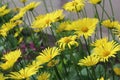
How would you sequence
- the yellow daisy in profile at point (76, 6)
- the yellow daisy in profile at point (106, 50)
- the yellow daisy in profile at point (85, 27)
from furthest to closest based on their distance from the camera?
the yellow daisy in profile at point (76, 6)
the yellow daisy in profile at point (85, 27)
the yellow daisy in profile at point (106, 50)

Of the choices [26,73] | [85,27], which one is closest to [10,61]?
[26,73]

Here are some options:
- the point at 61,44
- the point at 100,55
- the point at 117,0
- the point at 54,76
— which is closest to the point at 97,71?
the point at 54,76

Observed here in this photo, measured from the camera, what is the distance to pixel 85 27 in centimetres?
143

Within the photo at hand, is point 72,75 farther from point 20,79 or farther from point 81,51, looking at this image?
point 20,79

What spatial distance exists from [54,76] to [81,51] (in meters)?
0.18

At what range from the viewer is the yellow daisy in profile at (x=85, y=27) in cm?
139

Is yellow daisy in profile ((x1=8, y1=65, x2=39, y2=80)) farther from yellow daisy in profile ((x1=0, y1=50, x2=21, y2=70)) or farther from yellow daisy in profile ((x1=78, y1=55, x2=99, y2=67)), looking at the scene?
yellow daisy in profile ((x1=78, y1=55, x2=99, y2=67))

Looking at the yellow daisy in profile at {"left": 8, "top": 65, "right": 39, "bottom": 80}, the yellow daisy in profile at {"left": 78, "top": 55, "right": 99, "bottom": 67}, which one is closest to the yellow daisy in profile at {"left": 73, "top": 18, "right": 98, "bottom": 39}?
the yellow daisy in profile at {"left": 78, "top": 55, "right": 99, "bottom": 67}

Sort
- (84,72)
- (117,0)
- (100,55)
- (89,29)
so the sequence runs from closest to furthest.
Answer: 1. (100,55)
2. (89,29)
3. (84,72)
4. (117,0)

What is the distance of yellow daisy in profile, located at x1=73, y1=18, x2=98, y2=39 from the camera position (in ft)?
4.57

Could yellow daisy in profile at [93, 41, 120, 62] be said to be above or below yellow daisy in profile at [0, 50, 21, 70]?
above

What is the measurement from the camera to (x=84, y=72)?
181cm

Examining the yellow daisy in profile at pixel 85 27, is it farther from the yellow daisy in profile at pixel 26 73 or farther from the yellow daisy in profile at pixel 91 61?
the yellow daisy in profile at pixel 26 73

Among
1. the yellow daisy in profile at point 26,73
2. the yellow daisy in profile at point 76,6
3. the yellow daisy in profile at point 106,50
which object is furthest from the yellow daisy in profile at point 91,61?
the yellow daisy in profile at point 76,6
